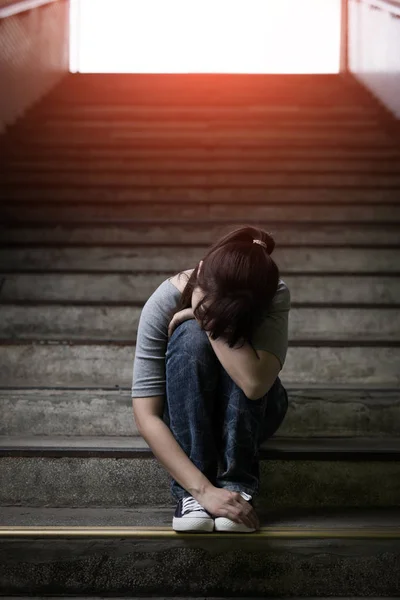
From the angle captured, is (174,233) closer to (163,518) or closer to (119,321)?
(119,321)

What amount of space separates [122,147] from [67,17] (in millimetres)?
3053

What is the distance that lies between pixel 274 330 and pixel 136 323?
3.58ft

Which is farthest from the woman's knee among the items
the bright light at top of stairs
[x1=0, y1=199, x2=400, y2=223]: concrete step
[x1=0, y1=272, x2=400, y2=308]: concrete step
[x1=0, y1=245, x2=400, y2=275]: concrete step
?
the bright light at top of stairs

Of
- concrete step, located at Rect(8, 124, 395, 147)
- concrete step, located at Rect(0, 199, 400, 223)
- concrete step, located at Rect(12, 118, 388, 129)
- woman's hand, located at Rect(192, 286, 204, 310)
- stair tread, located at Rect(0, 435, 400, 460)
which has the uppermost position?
concrete step, located at Rect(12, 118, 388, 129)

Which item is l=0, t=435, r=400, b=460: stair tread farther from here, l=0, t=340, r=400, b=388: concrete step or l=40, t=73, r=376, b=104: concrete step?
l=40, t=73, r=376, b=104: concrete step

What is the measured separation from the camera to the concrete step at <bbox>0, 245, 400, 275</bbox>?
2930mm

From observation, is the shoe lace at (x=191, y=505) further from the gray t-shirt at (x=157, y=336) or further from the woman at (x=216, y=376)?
the gray t-shirt at (x=157, y=336)

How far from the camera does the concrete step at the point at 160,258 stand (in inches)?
115

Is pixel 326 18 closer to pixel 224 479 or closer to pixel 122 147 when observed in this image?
pixel 122 147

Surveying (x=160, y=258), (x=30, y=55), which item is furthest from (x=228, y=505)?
(x=30, y=55)

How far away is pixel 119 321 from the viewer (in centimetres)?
258

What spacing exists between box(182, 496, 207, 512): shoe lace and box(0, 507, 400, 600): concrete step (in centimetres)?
5

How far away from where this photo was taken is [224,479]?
1.54m

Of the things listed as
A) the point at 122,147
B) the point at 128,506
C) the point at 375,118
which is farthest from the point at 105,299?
the point at 375,118
